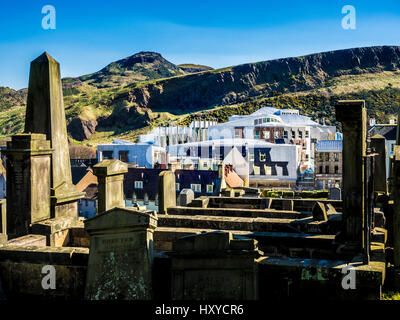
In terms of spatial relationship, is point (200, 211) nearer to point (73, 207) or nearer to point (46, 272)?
point (73, 207)

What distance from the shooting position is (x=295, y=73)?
178 metres

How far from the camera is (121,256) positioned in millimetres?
6770

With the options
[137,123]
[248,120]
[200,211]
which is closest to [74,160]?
[248,120]

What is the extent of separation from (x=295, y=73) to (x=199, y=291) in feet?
591

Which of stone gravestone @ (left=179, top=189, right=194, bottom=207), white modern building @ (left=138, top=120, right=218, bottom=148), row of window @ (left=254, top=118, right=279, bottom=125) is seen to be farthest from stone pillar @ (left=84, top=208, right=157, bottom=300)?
row of window @ (left=254, top=118, right=279, bottom=125)

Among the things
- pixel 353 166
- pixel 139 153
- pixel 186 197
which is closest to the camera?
pixel 353 166

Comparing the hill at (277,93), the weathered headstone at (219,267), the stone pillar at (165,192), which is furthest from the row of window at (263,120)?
the weathered headstone at (219,267)

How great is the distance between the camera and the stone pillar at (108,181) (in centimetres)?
1002

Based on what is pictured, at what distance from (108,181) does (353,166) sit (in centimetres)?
A: 555

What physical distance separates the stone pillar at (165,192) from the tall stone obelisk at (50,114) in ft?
11.2

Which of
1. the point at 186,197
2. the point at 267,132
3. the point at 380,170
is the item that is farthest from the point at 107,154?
the point at 380,170

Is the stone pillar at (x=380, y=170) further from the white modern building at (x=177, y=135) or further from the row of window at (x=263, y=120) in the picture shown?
the row of window at (x=263, y=120)

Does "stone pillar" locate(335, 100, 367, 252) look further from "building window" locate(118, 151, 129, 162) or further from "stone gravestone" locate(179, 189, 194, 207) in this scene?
"building window" locate(118, 151, 129, 162)

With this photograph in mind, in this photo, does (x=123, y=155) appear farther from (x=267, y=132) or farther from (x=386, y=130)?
(x=386, y=130)
